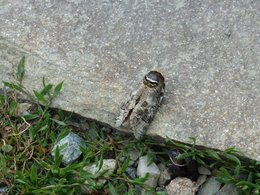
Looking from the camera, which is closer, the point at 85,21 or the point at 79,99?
the point at 79,99

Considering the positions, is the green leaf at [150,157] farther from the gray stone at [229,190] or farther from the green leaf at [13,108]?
the green leaf at [13,108]

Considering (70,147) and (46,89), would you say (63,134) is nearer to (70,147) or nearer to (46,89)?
(70,147)

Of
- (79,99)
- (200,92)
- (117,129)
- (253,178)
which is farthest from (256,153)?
(79,99)

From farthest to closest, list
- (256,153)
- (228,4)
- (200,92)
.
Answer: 1. (228,4)
2. (200,92)
3. (256,153)

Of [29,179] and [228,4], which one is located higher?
[228,4]

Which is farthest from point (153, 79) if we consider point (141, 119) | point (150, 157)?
point (150, 157)

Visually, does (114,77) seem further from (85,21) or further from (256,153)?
(256,153)

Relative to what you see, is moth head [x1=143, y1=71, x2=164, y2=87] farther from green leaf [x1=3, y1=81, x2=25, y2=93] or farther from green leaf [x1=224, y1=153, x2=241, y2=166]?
green leaf [x1=3, y1=81, x2=25, y2=93]
